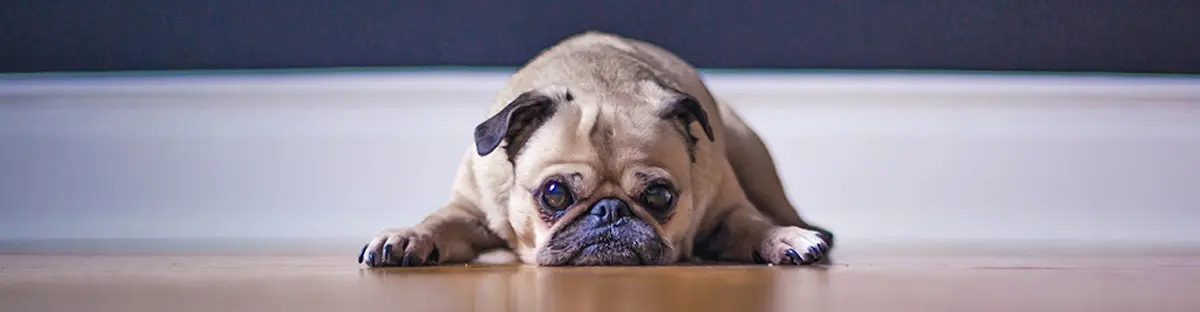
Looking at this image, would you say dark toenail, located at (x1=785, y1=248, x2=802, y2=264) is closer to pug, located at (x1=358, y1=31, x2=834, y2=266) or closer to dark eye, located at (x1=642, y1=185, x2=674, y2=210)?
pug, located at (x1=358, y1=31, x2=834, y2=266)

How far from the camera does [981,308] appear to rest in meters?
1.19

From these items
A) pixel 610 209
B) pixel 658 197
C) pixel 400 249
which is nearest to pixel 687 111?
pixel 658 197

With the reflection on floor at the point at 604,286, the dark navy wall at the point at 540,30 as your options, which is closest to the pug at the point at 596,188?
A: the reflection on floor at the point at 604,286

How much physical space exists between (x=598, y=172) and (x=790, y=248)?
1.28 ft

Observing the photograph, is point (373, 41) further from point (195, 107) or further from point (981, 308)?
point (981, 308)

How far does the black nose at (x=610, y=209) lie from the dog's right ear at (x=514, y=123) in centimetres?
22

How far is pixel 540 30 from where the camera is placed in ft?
11.6

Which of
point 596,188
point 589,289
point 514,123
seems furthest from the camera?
point 514,123

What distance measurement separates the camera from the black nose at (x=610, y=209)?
7.42ft

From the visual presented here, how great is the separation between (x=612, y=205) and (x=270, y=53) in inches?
63.7

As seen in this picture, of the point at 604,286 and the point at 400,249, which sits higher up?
the point at 604,286

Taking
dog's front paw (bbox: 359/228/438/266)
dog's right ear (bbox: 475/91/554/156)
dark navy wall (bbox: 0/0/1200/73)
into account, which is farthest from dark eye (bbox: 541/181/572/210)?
dark navy wall (bbox: 0/0/1200/73)

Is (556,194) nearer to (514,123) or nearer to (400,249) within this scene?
(514,123)

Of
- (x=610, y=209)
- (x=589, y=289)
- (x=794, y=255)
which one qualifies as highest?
(x=589, y=289)
